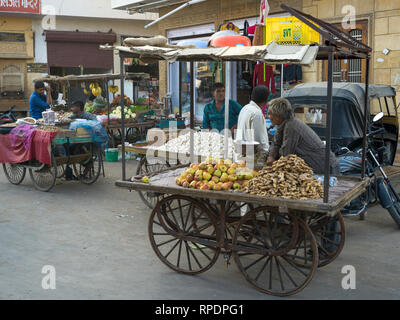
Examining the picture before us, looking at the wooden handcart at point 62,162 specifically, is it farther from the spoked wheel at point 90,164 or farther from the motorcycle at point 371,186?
the motorcycle at point 371,186

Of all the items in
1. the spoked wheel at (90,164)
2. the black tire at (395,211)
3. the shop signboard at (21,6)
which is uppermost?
the shop signboard at (21,6)

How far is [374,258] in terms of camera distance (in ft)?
16.5

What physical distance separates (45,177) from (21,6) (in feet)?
43.7

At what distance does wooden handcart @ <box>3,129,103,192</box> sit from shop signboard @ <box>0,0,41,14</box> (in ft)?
40.8

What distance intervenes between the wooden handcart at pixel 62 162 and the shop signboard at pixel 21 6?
490 inches

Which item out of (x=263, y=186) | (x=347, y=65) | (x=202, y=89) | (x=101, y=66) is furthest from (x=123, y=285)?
(x=101, y=66)

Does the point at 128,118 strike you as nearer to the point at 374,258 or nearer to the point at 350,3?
the point at 350,3

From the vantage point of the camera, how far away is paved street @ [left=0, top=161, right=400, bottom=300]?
164 inches

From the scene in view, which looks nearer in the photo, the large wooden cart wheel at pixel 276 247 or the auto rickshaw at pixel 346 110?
the large wooden cart wheel at pixel 276 247

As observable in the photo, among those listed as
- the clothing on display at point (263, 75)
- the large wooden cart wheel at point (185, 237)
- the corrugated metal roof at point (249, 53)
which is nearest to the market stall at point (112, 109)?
the clothing on display at point (263, 75)

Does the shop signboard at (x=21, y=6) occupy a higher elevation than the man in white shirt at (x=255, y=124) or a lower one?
higher

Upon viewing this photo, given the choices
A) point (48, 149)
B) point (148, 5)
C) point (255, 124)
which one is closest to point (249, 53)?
point (255, 124)

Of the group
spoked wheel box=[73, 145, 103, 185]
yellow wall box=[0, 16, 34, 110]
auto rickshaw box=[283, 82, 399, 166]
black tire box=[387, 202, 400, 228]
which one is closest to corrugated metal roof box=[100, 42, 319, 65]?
black tire box=[387, 202, 400, 228]

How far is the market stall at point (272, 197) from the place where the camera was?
3830 mm
